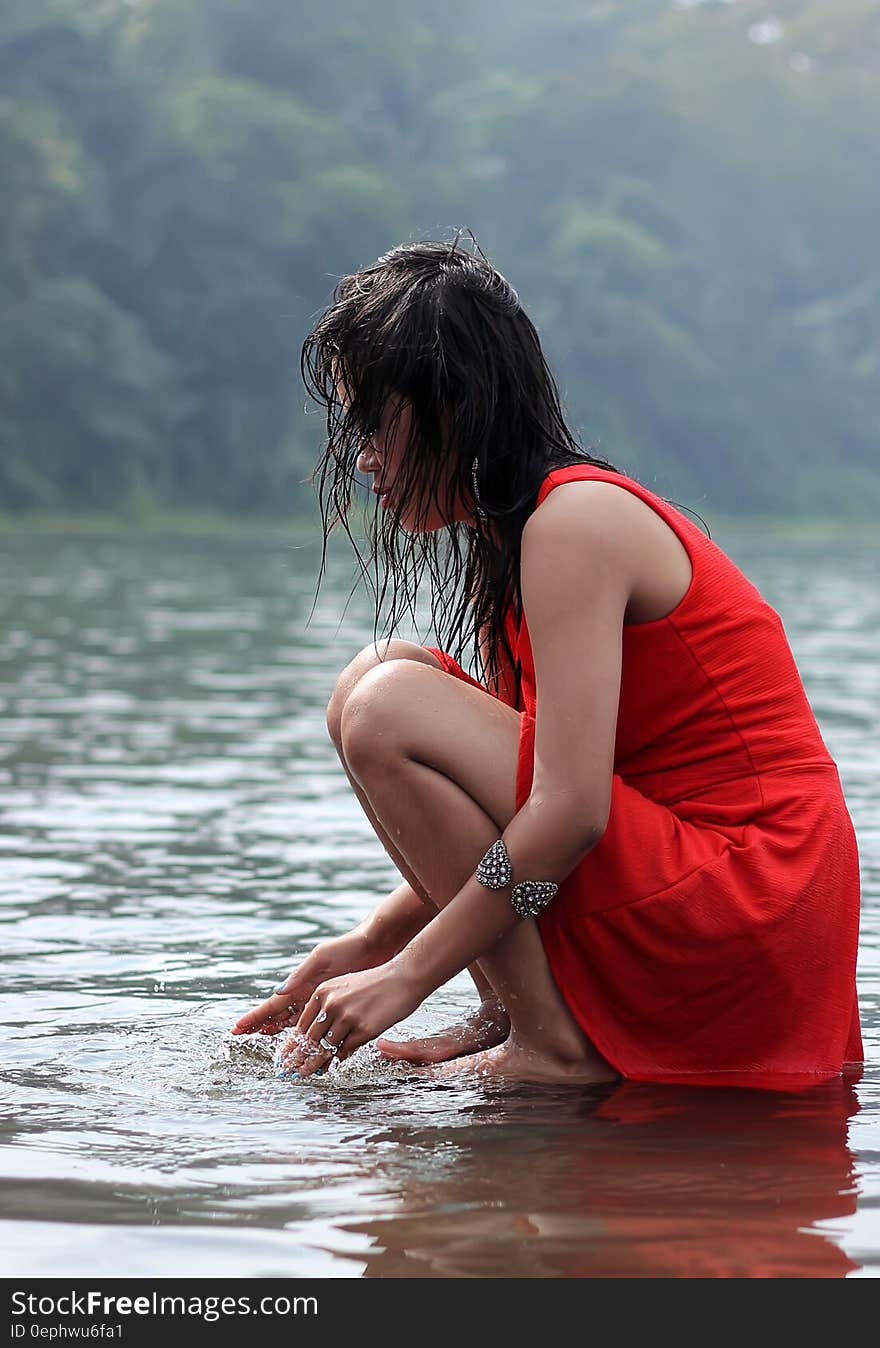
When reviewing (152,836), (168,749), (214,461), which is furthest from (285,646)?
(214,461)

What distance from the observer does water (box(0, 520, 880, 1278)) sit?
219 cm

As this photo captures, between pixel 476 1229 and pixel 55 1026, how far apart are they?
1.24 metres

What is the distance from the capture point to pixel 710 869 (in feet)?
8.84

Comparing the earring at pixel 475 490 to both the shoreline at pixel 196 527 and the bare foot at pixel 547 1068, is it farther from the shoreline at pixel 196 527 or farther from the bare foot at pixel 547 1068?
the shoreline at pixel 196 527

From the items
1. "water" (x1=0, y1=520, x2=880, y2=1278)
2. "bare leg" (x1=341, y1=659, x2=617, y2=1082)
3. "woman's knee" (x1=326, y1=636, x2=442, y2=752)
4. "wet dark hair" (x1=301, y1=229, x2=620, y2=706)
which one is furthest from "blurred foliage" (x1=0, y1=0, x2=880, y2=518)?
"bare leg" (x1=341, y1=659, x2=617, y2=1082)

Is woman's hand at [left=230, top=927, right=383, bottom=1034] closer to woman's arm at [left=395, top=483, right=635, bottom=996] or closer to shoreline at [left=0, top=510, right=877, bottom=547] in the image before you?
woman's arm at [left=395, top=483, right=635, bottom=996]

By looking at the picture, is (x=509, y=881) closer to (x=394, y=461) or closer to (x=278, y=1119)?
(x=278, y=1119)

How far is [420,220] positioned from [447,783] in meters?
48.7

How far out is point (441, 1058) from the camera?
9.95 ft

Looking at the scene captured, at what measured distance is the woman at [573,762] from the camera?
2.63m

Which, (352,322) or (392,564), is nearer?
(352,322)

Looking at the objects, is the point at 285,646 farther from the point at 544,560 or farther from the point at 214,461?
the point at 214,461

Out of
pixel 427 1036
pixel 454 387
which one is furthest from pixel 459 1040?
pixel 454 387

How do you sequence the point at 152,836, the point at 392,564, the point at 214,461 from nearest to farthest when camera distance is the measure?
the point at 392,564
the point at 152,836
the point at 214,461
